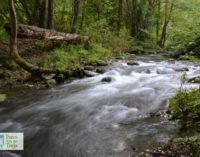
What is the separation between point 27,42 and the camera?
13781 mm

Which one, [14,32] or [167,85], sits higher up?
[14,32]

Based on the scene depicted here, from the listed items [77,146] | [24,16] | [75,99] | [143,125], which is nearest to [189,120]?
[143,125]

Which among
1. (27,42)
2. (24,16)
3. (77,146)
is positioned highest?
(24,16)

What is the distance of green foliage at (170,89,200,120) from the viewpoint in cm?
648

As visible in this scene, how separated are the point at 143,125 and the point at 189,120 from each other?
91 centimetres

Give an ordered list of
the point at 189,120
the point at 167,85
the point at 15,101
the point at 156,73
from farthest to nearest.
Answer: the point at 156,73 < the point at 167,85 < the point at 15,101 < the point at 189,120

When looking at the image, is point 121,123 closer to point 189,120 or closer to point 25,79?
point 189,120

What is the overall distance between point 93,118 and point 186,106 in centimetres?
204

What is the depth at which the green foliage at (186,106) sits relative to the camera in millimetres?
6480

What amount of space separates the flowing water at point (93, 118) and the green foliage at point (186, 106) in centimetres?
27

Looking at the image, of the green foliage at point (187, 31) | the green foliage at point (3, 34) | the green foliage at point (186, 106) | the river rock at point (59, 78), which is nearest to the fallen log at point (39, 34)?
the green foliage at point (3, 34)

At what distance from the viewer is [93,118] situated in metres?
7.39

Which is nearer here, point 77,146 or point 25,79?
point 77,146

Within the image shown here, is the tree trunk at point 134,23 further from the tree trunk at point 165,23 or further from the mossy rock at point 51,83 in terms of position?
the mossy rock at point 51,83
